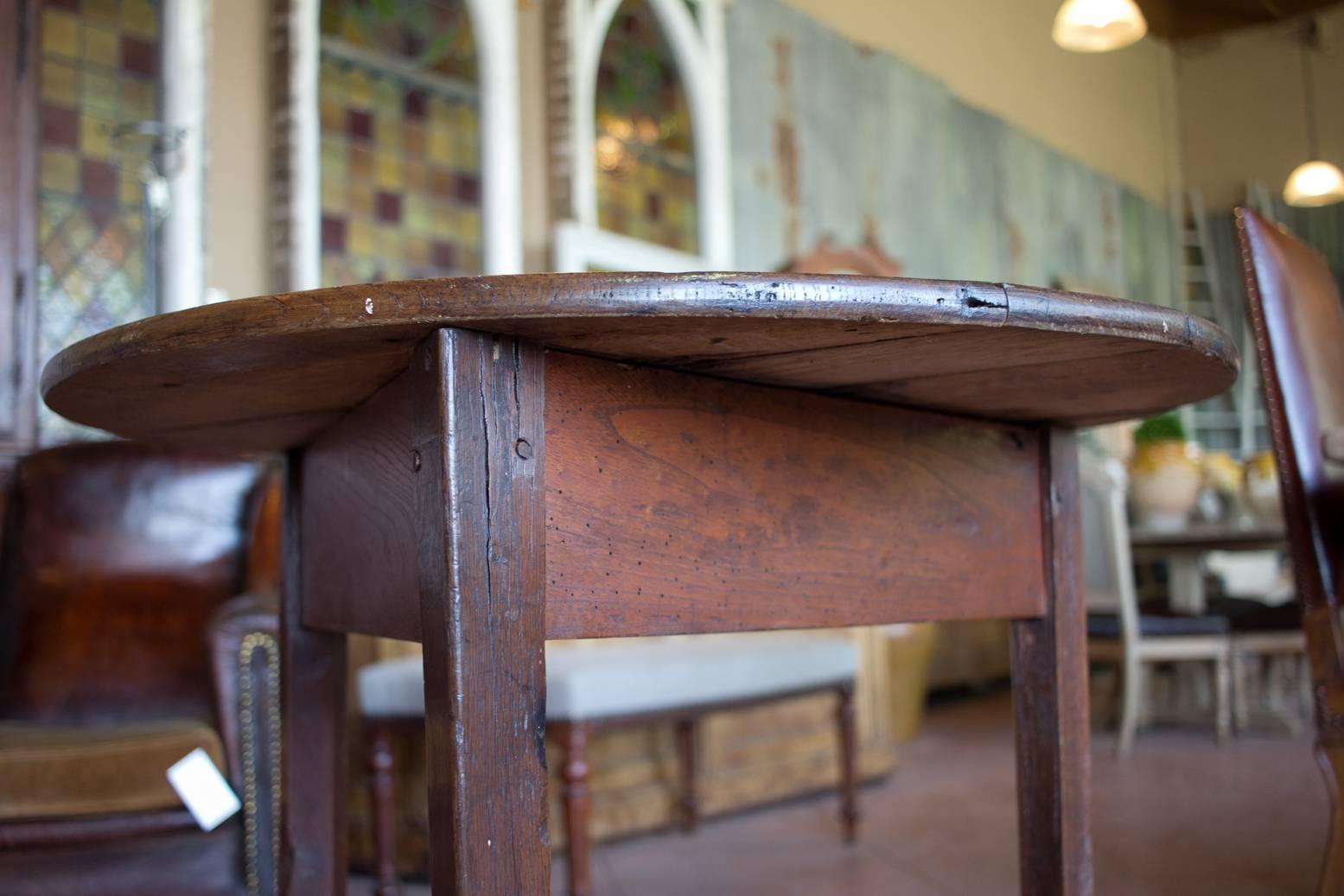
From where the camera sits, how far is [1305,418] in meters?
1.44

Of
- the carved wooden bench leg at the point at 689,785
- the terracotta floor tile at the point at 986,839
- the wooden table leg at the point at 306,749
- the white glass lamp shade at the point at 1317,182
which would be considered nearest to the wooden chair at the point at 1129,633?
the terracotta floor tile at the point at 986,839

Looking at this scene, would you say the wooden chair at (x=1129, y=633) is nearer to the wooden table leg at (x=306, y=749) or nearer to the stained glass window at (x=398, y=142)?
the stained glass window at (x=398, y=142)

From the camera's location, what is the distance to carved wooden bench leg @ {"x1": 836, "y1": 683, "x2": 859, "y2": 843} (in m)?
2.66

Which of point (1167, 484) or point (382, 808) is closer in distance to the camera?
point (382, 808)

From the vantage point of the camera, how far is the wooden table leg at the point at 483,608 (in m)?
0.60

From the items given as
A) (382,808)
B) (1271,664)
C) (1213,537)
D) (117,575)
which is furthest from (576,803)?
(1271,664)

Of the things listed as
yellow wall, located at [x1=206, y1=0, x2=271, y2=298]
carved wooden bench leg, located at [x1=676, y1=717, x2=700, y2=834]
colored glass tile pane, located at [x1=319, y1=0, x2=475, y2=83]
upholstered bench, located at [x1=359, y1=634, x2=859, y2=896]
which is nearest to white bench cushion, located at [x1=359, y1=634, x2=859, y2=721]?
upholstered bench, located at [x1=359, y1=634, x2=859, y2=896]

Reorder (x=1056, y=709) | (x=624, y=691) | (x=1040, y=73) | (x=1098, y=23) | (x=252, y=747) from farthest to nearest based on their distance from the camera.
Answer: (x=1040, y=73), (x=1098, y=23), (x=624, y=691), (x=252, y=747), (x=1056, y=709)

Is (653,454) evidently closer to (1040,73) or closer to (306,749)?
(306,749)

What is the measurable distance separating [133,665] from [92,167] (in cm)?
118

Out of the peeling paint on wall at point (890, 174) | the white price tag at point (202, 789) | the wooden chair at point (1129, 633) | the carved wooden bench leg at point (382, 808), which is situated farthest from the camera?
the peeling paint on wall at point (890, 174)

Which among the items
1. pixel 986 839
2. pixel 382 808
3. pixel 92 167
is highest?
pixel 92 167

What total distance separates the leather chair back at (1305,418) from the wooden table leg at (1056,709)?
50 cm

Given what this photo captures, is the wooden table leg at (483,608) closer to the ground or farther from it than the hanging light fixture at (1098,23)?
closer to the ground
